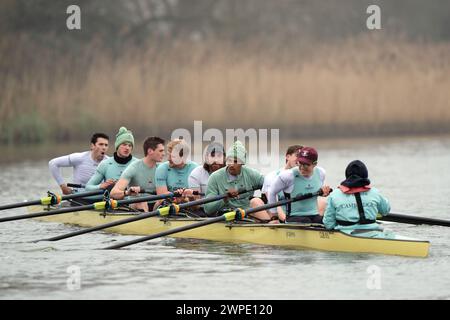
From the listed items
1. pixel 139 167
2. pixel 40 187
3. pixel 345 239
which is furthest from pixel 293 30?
pixel 345 239

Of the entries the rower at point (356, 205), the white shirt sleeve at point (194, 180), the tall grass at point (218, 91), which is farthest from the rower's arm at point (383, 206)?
the tall grass at point (218, 91)

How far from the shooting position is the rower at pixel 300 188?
13.2 m

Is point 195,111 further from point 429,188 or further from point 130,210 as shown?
point 130,210

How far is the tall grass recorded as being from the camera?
2584 centimetres

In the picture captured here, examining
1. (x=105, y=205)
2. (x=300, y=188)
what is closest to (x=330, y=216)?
(x=300, y=188)

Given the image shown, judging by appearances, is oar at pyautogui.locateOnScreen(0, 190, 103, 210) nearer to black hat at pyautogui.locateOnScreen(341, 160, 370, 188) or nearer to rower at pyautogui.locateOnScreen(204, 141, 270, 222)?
rower at pyautogui.locateOnScreen(204, 141, 270, 222)

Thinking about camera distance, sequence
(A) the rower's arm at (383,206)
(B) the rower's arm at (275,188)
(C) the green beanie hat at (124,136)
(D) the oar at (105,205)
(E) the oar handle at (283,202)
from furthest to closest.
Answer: (C) the green beanie hat at (124,136) → (D) the oar at (105,205) → (B) the rower's arm at (275,188) → (E) the oar handle at (283,202) → (A) the rower's arm at (383,206)

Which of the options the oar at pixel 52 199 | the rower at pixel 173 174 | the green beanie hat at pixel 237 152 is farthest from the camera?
the oar at pixel 52 199

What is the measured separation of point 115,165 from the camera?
16.2 m

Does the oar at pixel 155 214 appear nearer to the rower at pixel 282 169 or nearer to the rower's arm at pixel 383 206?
the rower at pixel 282 169

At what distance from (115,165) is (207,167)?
216 centimetres

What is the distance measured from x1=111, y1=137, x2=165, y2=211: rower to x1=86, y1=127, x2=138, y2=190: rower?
41cm

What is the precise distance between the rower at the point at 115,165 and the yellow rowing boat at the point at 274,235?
18.1 inches
